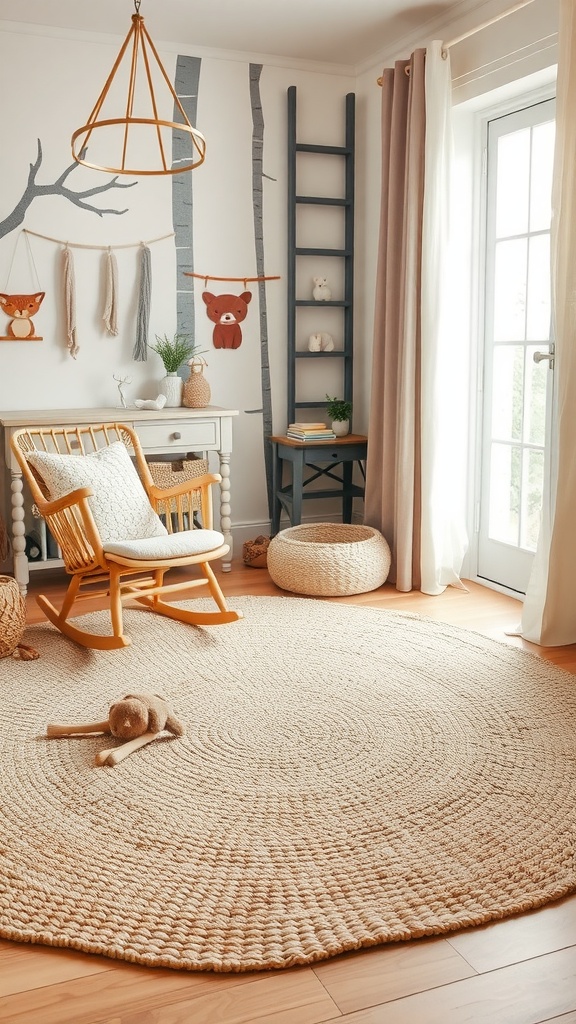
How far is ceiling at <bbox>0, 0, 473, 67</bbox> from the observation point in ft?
12.8

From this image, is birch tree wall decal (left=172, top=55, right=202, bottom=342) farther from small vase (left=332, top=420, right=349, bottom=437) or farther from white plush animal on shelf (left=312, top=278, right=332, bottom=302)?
small vase (left=332, top=420, right=349, bottom=437)

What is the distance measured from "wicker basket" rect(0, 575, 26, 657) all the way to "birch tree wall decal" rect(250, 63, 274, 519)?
76.7 inches

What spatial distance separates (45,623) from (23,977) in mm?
2157

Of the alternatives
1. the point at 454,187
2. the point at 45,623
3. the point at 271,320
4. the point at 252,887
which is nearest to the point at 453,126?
the point at 454,187

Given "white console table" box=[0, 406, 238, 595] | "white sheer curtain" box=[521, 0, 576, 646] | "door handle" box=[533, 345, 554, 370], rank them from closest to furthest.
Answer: "white sheer curtain" box=[521, 0, 576, 646], "door handle" box=[533, 345, 554, 370], "white console table" box=[0, 406, 238, 595]

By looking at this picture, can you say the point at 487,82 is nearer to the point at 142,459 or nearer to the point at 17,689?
the point at 142,459

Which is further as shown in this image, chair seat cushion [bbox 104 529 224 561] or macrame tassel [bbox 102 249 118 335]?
macrame tassel [bbox 102 249 118 335]

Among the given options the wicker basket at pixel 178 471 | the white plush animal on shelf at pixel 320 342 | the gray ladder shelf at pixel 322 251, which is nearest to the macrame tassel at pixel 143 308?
the wicker basket at pixel 178 471

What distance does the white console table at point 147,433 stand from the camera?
401 cm

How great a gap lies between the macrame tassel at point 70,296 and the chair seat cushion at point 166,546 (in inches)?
57.3

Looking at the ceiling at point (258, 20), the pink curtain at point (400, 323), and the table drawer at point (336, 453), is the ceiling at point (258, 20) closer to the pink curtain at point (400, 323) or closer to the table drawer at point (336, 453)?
the pink curtain at point (400, 323)

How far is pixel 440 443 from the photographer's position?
412 centimetres


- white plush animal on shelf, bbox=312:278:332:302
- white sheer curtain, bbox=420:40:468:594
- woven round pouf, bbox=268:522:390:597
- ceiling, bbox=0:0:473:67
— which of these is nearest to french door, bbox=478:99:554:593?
white sheer curtain, bbox=420:40:468:594

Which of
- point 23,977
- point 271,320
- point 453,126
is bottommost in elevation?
point 23,977
